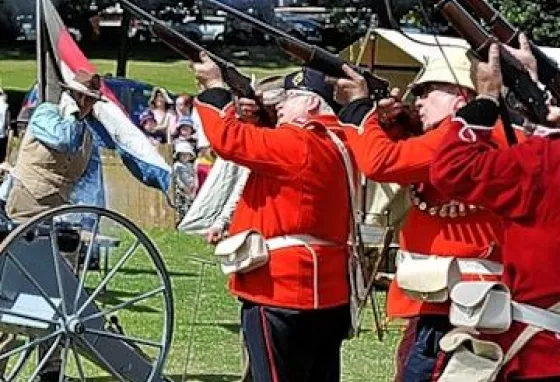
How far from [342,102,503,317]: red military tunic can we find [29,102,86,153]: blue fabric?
9.13ft

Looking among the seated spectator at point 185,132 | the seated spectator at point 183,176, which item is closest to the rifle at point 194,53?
the seated spectator at point 183,176

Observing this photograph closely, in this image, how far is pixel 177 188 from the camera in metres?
15.8

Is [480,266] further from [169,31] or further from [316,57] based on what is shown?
[169,31]

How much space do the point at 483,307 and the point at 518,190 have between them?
1.41 feet

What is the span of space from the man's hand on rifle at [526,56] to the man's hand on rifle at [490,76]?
91 mm

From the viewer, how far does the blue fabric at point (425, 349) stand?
5.11m

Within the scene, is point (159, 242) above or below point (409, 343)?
below

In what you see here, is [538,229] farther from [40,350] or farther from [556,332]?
[40,350]

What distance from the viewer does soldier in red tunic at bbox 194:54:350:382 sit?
5656mm

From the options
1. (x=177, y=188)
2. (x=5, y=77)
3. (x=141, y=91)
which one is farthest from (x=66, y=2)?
(x=177, y=188)

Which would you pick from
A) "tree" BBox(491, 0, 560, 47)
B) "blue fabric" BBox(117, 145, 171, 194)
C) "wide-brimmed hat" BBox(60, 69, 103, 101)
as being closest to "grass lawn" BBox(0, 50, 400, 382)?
"blue fabric" BBox(117, 145, 171, 194)

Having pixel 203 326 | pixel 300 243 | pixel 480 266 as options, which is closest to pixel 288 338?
pixel 300 243

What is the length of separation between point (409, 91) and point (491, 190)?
3.74ft

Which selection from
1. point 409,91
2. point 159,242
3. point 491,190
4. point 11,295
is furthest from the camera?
point 159,242
